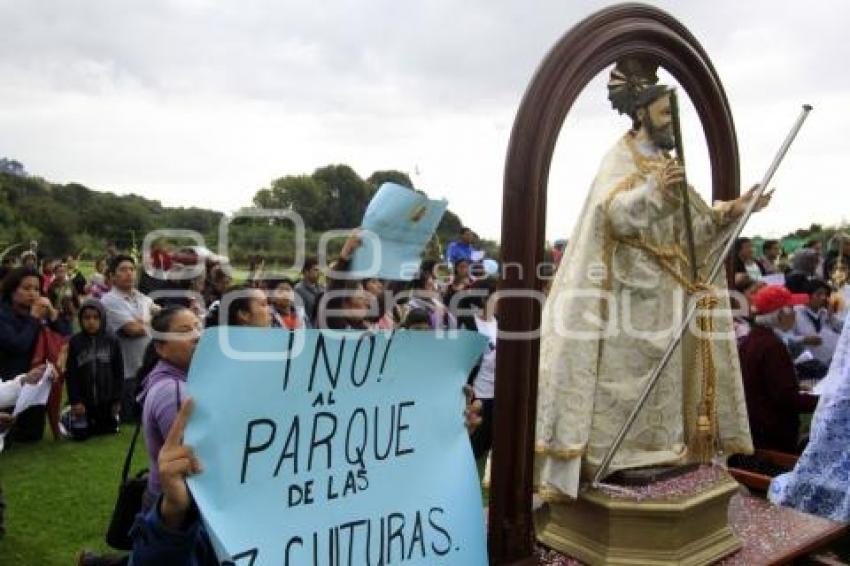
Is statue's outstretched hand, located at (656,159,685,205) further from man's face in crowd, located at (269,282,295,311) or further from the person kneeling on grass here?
man's face in crowd, located at (269,282,295,311)

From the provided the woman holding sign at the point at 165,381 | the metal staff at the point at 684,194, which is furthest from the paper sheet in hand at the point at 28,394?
the metal staff at the point at 684,194

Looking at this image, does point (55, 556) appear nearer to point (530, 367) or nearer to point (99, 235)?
point (530, 367)

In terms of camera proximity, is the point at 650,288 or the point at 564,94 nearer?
the point at 564,94

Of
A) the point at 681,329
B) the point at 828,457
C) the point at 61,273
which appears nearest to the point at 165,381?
the point at 681,329

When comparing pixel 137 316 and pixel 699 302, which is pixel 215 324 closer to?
pixel 699 302

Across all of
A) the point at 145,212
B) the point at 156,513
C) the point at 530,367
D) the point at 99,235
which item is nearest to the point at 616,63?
the point at 530,367

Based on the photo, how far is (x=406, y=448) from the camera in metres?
2.59

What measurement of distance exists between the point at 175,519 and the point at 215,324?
166 cm

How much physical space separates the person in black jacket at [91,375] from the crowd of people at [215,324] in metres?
0.01

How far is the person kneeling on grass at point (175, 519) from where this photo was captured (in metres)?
1.89

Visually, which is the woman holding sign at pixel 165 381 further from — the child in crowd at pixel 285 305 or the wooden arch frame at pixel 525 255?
the child in crowd at pixel 285 305

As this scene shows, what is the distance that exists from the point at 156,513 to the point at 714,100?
12.7 ft

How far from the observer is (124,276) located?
7.03 metres

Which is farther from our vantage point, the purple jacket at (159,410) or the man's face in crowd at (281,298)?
the man's face in crowd at (281,298)
